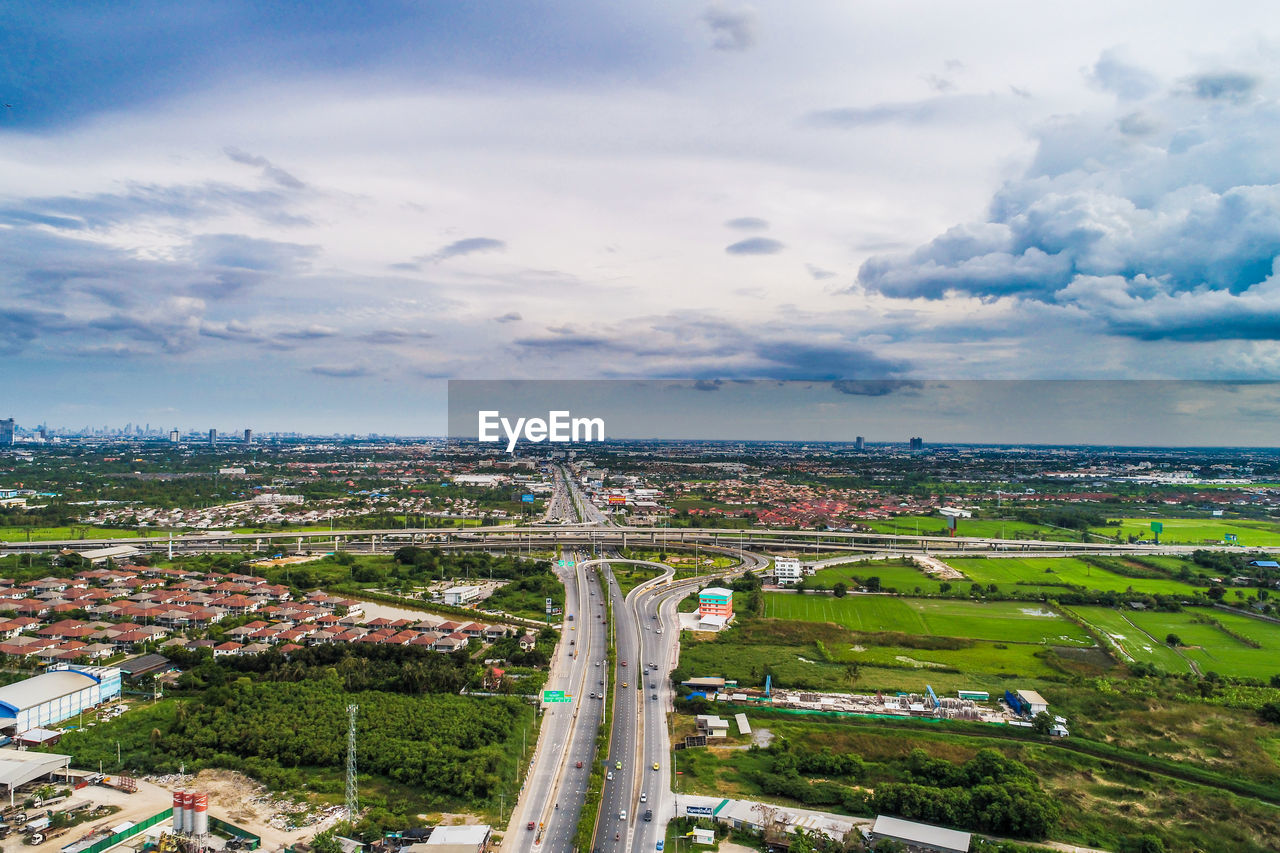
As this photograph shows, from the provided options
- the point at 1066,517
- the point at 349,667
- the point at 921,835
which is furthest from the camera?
the point at 1066,517

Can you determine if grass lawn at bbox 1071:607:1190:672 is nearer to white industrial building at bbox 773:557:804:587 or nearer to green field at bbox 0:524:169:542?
white industrial building at bbox 773:557:804:587

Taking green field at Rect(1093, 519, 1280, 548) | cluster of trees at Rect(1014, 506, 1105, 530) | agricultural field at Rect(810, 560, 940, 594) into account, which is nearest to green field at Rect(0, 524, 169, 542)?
agricultural field at Rect(810, 560, 940, 594)

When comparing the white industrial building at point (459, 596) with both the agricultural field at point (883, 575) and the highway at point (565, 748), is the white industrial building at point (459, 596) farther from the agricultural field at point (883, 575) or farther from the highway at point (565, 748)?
the agricultural field at point (883, 575)

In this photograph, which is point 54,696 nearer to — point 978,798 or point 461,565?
point 461,565

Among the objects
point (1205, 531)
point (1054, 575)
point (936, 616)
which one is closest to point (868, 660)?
point (936, 616)

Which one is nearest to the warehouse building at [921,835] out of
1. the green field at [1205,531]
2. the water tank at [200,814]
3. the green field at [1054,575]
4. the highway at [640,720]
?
the highway at [640,720]
